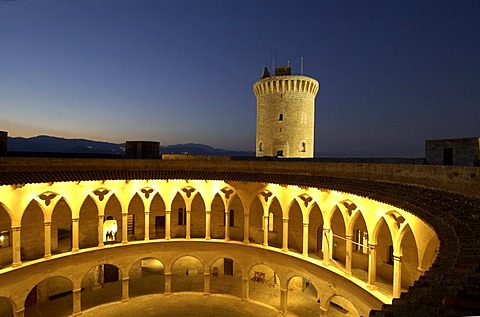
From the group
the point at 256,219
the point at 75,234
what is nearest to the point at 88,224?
the point at 75,234

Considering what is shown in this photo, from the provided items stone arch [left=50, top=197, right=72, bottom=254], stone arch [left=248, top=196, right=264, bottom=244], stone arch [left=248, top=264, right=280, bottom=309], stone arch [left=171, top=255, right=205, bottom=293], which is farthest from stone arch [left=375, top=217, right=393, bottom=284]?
stone arch [left=50, top=197, right=72, bottom=254]

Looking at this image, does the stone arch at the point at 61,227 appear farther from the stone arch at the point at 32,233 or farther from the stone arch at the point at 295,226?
the stone arch at the point at 295,226

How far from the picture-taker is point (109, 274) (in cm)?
2384

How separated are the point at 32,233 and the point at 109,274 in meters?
7.44

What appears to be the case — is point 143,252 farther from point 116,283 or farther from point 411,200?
point 411,200

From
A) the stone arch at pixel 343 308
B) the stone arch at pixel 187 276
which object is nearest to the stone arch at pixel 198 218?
the stone arch at pixel 187 276

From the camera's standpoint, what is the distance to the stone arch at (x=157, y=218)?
22.8m

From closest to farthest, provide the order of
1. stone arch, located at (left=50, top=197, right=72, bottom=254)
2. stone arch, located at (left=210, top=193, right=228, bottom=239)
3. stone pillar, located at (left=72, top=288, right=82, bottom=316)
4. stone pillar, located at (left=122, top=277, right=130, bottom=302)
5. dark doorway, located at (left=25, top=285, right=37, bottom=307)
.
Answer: stone pillar, located at (left=72, top=288, right=82, bottom=316), stone arch, located at (left=50, top=197, right=72, bottom=254), stone pillar, located at (left=122, top=277, right=130, bottom=302), dark doorway, located at (left=25, top=285, right=37, bottom=307), stone arch, located at (left=210, top=193, right=228, bottom=239)

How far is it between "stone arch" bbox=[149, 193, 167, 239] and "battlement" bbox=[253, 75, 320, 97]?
64.4 ft

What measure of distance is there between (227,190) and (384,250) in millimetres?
9785

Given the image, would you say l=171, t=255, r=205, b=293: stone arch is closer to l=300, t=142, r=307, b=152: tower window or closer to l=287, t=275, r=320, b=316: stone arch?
l=287, t=275, r=320, b=316: stone arch

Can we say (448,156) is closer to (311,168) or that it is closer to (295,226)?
(311,168)

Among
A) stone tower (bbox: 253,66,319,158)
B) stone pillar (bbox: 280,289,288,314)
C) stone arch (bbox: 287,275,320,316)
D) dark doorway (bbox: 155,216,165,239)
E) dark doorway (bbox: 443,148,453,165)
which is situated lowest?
stone arch (bbox: 287,275,320,316)

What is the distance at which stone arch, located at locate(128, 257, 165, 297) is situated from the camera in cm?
2139
